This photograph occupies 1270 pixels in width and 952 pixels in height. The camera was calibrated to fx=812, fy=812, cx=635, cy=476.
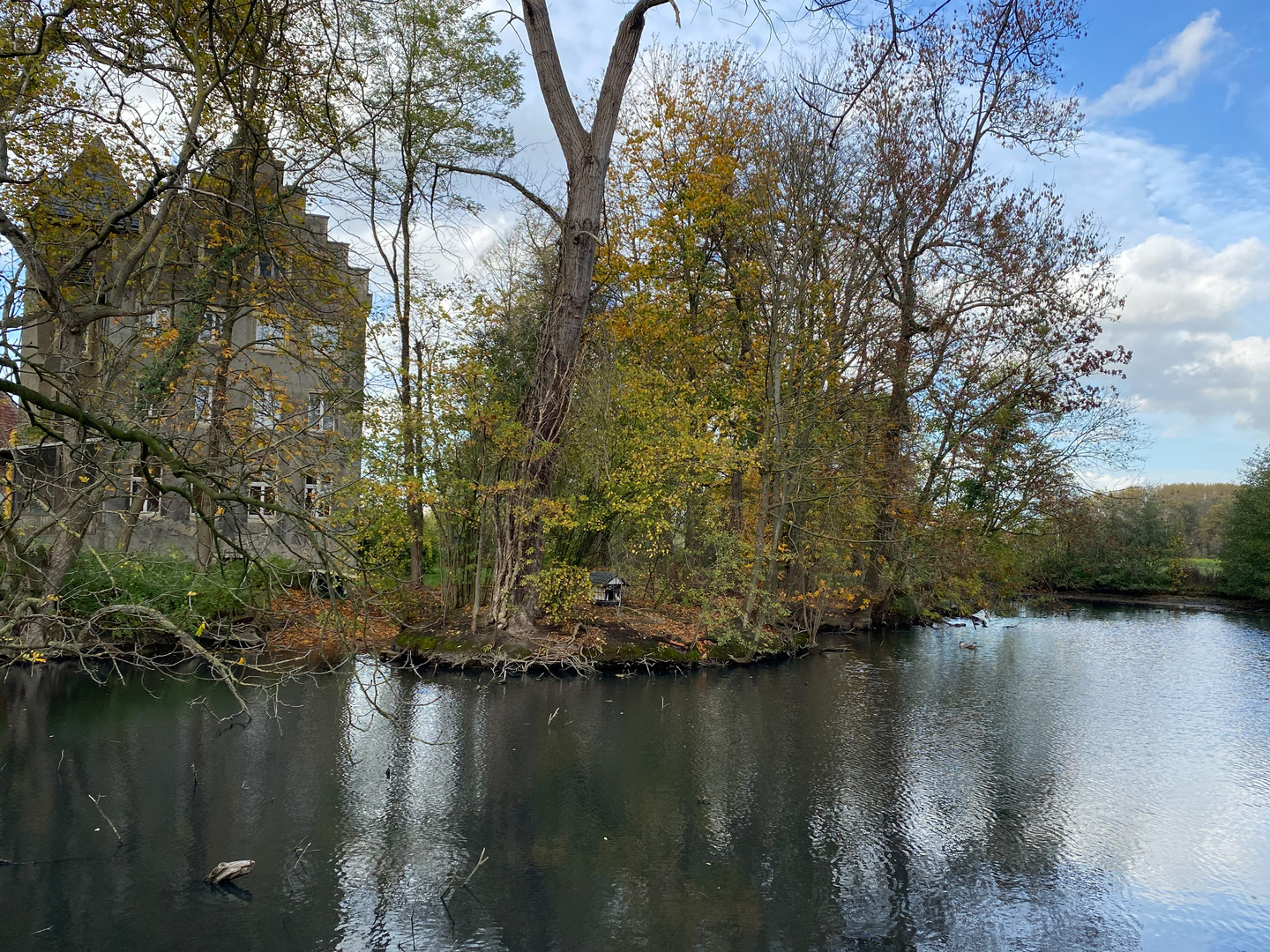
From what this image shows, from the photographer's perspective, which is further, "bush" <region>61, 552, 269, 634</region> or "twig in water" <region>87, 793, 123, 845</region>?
"bush" <region>61, 552, 269, 634</region>

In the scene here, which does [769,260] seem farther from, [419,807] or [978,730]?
[419,807]

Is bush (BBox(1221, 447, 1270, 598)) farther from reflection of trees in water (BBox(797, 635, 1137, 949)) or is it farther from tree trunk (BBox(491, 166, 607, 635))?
tree trunk (BBox(491, 166, 607, 635))

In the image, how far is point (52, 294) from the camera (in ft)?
19.7

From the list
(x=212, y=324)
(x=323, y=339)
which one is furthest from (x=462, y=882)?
(x=212, y=324)

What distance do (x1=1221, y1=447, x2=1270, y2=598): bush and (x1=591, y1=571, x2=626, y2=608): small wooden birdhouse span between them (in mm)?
23193

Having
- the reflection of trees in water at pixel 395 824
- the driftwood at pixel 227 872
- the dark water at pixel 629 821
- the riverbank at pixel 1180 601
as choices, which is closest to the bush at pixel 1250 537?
the riverbank at pixel 1180 601

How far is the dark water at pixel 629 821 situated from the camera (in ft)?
17.7

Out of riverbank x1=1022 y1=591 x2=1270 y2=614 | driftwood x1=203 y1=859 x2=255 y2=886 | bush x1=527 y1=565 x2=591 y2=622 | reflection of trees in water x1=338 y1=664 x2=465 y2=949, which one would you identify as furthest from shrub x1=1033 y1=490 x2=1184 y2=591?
driftwood x1=203 y1=859 x2=255 y2=886

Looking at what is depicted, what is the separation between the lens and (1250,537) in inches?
1073

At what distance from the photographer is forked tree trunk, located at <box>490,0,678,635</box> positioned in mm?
12352

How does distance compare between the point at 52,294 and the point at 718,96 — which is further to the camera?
the point at 718,96

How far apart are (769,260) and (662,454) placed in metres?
4.00

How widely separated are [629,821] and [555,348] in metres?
7.78

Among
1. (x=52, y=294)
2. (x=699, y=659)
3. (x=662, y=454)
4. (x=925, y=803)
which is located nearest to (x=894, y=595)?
(x=699, y=659)
